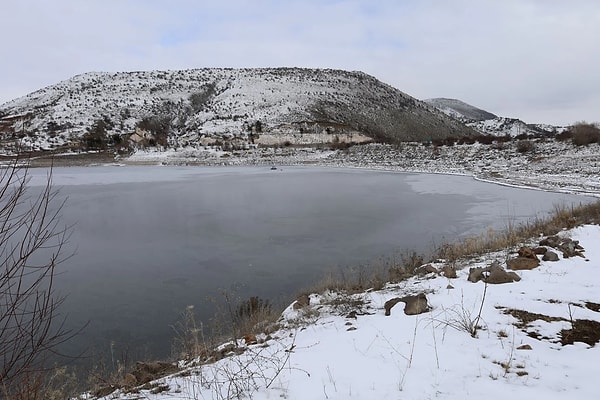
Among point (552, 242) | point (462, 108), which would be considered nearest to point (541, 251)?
point (552, 242)

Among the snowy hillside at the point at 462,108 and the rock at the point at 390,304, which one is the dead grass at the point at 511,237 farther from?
the snowy hillside at the point at 462,108

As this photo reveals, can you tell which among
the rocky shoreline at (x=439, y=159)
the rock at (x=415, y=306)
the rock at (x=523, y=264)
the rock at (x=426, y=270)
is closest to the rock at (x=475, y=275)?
the rock at (x=523, y=264)

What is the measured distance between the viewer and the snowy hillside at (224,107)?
66062 millimetres

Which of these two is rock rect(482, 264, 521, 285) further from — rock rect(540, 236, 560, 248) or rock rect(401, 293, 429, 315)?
rock rect(540, 236, 560, 248)

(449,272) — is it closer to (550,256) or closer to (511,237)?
(550,256)

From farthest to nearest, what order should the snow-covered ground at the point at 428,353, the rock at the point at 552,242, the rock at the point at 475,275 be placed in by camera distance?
the rock at the point at 552,242, the rock at the point at 475,275, the snow-covered ground at the point at 428,353

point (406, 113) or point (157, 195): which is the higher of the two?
point (406, 113)

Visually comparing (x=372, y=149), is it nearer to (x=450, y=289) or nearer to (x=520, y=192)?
(x=520, y=192)

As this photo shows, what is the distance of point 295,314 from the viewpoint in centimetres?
547

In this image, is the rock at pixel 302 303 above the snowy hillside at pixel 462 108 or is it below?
below

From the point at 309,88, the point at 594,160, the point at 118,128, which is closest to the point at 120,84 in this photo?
the point at 118,128

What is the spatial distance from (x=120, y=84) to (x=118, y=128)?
2979 centimetres

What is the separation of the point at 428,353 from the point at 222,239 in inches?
291

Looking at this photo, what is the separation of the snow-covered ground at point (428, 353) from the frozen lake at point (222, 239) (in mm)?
1759
